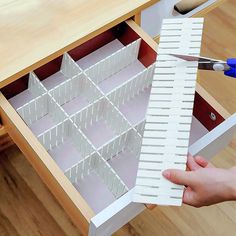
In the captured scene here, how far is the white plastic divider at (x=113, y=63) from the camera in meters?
1.00

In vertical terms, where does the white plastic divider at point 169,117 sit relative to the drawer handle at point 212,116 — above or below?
above

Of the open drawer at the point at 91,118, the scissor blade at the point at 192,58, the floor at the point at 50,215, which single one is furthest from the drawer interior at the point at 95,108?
the floor at the point at 50,215

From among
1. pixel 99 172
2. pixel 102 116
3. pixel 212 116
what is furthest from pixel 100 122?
pixel 212 116

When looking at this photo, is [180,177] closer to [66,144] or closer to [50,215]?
[66,144]

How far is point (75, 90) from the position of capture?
101 centimetres

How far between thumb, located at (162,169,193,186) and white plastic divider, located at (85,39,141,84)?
1.02 ft

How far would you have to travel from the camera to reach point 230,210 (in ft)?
4.13

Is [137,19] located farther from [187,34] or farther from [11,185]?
[11,185]

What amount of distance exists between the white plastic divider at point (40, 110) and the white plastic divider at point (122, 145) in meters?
0.10

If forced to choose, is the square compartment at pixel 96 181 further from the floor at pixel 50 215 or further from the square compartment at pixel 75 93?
the floor at pixel 50 215

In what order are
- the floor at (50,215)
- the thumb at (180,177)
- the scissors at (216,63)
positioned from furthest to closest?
the floor at (50,215) → the scissors at (216,63) → the thumb at (180,177)

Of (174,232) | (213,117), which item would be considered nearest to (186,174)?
(213,117)

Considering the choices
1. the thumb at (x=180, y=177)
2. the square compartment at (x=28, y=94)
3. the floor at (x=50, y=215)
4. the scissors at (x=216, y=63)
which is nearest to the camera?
the thumb at (x=180, y=177)

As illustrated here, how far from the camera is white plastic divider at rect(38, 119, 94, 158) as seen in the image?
3.01 ft
